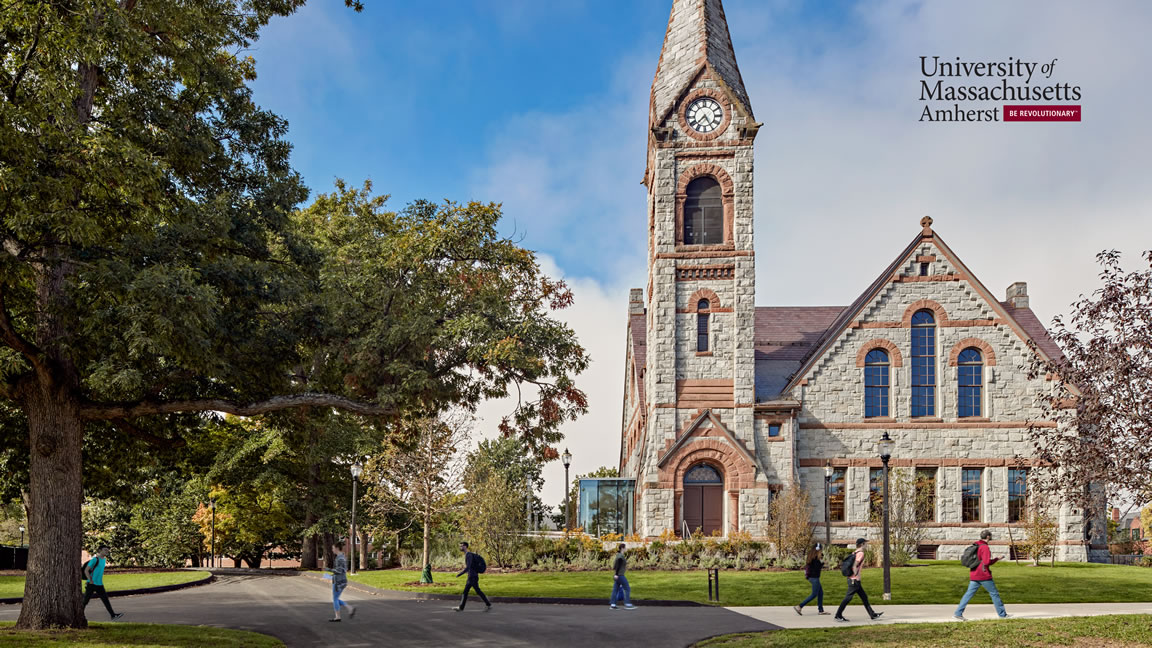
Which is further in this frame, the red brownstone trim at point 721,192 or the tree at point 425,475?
the red brownstone trim at point 721,192

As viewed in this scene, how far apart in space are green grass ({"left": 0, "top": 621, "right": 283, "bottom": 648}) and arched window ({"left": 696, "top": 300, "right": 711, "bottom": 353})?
84.6 ft

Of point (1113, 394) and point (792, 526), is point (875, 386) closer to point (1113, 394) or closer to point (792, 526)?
point (792, 526)

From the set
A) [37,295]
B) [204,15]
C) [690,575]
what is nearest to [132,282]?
[37,295]

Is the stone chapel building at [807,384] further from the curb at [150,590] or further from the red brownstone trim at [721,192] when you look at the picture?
the curb at [150,590]

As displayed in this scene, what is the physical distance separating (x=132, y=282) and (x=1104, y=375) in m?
15.2

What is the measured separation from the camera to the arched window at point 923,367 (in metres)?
39.7

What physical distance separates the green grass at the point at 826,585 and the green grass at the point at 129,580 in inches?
260

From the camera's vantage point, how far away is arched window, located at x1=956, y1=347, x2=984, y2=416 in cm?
3956

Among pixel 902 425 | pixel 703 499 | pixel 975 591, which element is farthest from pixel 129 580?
pixel 902 425

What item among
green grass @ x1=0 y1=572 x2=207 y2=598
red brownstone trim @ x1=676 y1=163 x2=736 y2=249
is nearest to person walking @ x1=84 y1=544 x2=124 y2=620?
green grass @ x1=0 y1=572 x2=207 y2=598

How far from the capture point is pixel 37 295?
54.9 feet

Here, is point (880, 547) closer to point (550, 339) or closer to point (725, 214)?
point (725, 214)

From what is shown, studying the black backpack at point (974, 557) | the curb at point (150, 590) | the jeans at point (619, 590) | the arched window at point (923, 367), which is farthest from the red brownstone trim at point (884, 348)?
the curb at point (150, 590)

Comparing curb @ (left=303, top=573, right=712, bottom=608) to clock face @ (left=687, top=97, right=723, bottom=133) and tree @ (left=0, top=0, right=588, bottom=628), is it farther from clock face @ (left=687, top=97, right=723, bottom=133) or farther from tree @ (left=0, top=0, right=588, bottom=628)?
clock face @ (left=687, top=97, right=723, bottom=133)
